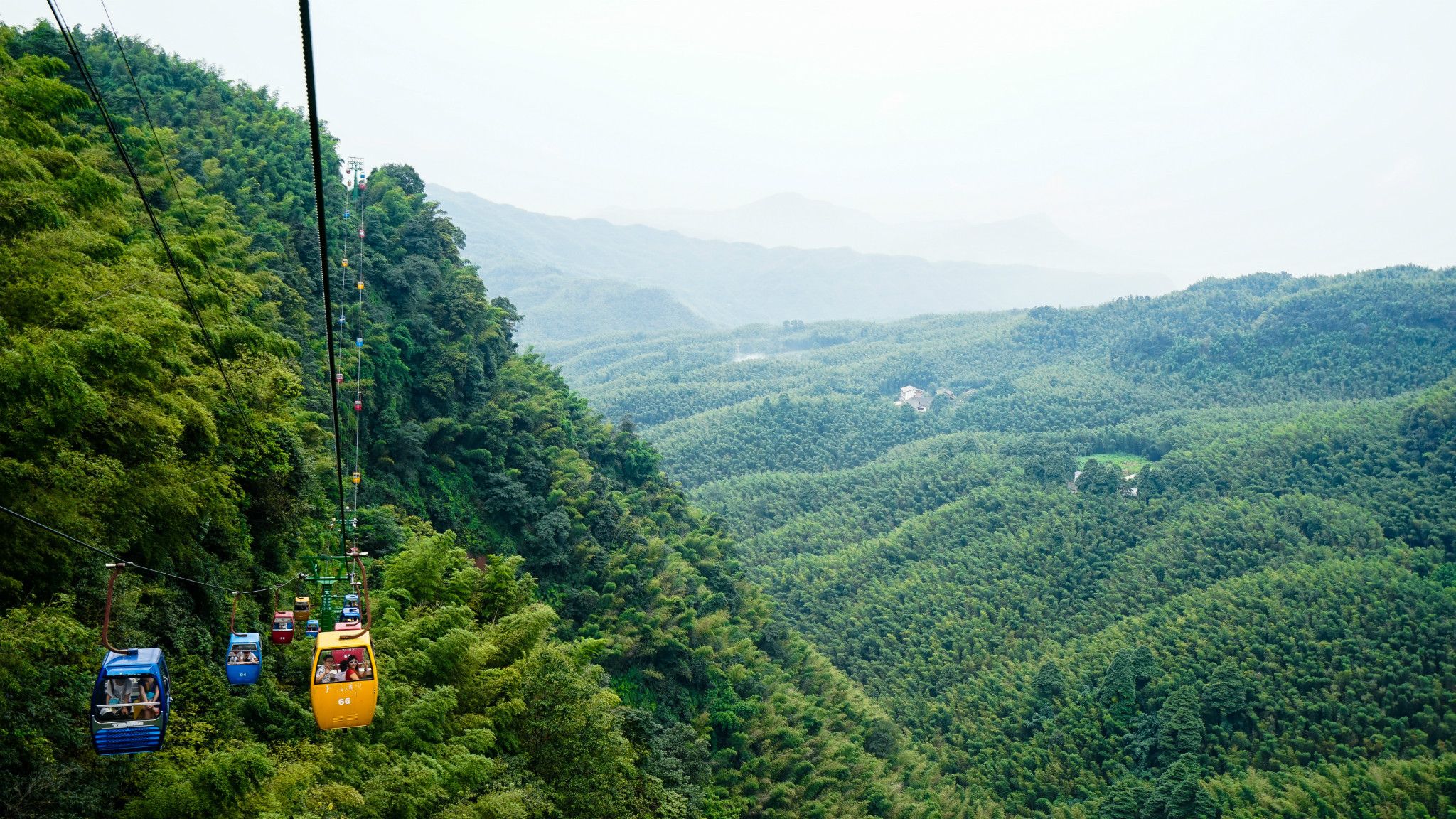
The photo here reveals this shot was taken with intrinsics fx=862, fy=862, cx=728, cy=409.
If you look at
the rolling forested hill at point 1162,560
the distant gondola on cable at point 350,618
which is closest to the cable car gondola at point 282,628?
the distant gondola on cable at point 350,618

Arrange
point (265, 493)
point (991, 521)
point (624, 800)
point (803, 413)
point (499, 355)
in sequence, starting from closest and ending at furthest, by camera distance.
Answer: point (265, 493) → point (624, 800) → point (499, 355) → point (991, 521) → point (803, 413)

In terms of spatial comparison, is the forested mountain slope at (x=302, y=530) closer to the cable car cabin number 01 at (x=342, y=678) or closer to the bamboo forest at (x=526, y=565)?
the bamboo forest at (x=526, y=565)

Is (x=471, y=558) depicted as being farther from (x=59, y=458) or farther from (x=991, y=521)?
(x=991, y=521)

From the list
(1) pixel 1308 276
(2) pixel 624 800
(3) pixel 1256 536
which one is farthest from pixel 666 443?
(1) pixel 1308 276

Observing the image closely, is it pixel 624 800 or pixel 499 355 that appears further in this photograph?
pixel 499 355

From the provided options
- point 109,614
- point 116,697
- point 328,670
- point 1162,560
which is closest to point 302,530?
point 109,614

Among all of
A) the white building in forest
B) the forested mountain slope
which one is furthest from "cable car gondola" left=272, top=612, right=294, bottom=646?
the white building in forest
